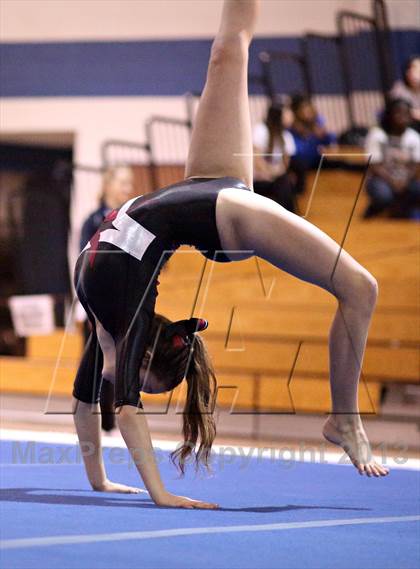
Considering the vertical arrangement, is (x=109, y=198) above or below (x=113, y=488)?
above

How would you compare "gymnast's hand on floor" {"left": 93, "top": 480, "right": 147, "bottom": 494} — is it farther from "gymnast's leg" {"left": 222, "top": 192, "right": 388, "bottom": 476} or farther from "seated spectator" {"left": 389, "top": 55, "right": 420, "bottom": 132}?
"seated spectator" {"left": 389, "top": 55, "right": 420, "bottom": 132}

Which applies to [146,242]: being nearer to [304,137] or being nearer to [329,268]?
[329,268]

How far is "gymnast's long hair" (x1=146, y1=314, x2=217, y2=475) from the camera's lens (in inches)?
115

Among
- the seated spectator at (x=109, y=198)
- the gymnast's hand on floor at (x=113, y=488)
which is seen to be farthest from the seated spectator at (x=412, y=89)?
the gymnast's hand on floor at (x=113, y=488)

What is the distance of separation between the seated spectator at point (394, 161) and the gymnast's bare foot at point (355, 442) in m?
4.34

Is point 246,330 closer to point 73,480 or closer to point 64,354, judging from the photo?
point 64,354

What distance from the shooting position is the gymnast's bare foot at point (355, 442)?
2.67m

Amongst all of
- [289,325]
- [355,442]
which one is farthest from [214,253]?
[289,325]

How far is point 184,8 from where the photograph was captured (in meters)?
6.06

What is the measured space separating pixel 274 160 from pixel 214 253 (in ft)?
14.1

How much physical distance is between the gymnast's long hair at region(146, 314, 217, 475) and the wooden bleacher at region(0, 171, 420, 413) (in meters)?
2.20

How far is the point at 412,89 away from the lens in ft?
24.9

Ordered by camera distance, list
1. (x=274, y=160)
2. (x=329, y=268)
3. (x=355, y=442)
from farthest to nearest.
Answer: (x=274, y=160)
(x=355, y=442)
(x=329, y=268)

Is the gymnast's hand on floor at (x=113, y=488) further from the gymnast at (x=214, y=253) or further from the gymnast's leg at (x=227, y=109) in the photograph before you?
the gymnast's leg at (x=227, y=109)
